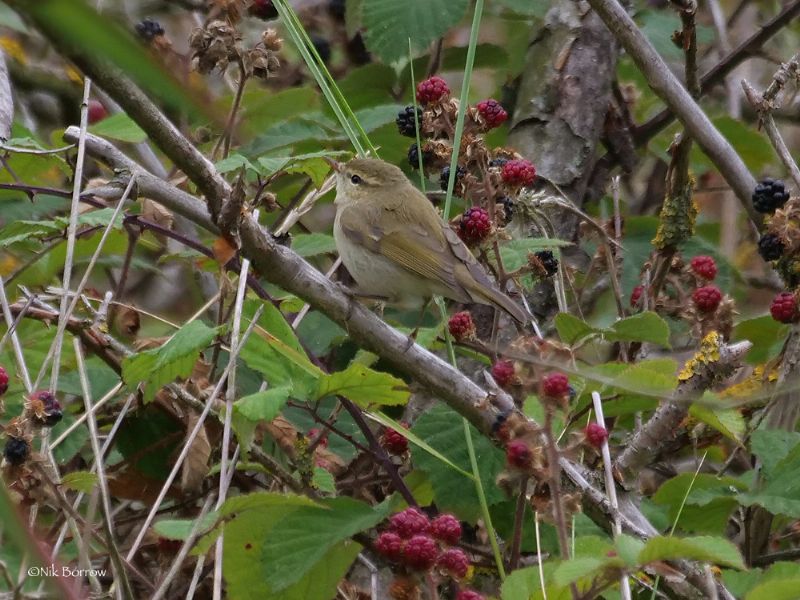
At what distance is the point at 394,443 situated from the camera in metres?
2.88

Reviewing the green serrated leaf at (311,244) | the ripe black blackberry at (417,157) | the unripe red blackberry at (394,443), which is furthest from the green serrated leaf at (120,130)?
the unripe red blackberry at (394,443)

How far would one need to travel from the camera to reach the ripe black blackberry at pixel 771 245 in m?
2.87

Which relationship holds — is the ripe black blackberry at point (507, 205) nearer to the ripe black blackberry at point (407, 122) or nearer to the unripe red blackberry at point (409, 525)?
the ripe black blackberry at point (407, 122)

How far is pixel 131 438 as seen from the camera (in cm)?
313

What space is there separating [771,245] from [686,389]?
1.89ft

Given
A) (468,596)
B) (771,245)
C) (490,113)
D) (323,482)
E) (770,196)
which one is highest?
(490,113)

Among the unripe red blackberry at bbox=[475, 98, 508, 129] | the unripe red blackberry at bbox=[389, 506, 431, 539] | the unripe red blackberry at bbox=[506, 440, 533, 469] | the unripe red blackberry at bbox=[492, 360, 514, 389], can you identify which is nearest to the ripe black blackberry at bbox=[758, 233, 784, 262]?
the unripe red blackberry at bbox=[475, 98, 508, 129]

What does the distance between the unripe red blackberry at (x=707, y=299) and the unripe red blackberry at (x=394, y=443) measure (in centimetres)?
95

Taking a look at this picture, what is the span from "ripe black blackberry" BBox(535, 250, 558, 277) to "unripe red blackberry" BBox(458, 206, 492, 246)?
41 cm

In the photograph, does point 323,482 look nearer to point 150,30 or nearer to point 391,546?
point 391,546

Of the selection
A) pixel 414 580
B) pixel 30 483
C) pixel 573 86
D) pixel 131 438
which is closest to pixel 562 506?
pixel 414 580

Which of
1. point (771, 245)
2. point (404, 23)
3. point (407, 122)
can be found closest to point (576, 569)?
point (771, 245)

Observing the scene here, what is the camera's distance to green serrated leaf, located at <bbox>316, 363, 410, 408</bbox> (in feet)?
7.97

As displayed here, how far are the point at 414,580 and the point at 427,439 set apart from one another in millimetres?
778
